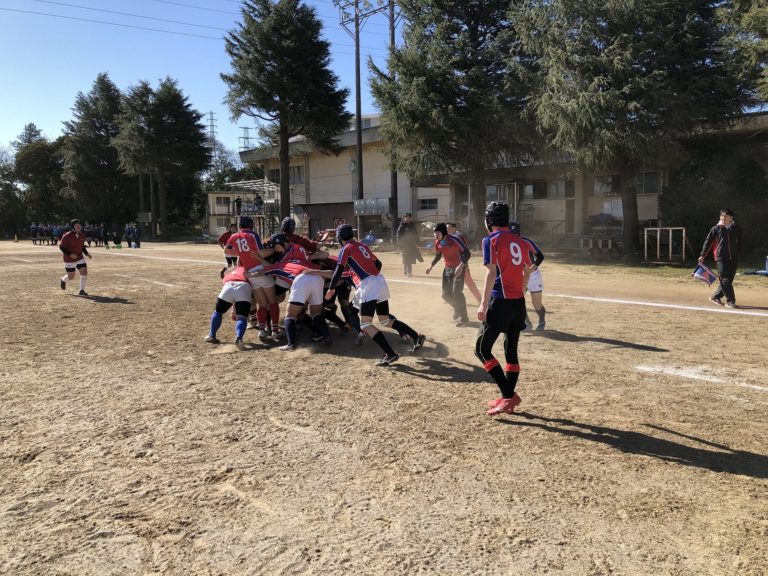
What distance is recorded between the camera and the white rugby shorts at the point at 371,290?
24.1 feet

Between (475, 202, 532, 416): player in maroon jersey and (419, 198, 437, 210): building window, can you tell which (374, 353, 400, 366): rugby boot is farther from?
(419, 198, 437, 210): building window

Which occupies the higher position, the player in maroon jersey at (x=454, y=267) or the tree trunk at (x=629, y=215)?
the tree trunk at (x=629, y=215)

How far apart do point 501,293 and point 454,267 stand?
4.69m

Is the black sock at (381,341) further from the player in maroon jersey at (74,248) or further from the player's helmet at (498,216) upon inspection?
the player in maroon jersey at (74,248)

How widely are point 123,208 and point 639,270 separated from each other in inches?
2522

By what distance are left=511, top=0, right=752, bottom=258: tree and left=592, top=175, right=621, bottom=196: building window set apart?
8848mm

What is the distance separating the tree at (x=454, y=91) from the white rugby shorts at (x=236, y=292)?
19.4 m

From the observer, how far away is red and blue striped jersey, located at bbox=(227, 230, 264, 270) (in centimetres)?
875

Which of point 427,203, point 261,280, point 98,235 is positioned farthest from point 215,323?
point 98,235

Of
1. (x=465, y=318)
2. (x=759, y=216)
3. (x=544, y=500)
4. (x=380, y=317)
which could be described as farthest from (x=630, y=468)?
(x=759, y=216)

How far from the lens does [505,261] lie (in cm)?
534

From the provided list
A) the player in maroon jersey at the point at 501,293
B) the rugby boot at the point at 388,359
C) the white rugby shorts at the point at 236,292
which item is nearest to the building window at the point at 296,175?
the white rugby shorts at the point at 236,292

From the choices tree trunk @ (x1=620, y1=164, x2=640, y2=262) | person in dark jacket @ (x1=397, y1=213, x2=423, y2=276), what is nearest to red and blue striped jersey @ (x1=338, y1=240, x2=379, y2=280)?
person in dark jacket @ (x1=397, y1=213, x2=423, y2=276)

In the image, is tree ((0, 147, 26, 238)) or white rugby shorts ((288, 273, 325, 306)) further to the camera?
tree ((0, 147, 26, 238))
